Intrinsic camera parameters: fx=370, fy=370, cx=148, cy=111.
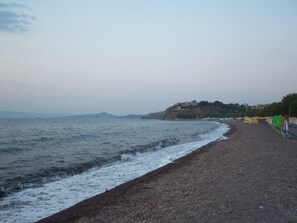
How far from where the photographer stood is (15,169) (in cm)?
1991

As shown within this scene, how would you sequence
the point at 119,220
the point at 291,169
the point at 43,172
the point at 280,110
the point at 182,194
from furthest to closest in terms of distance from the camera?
the point at 280,110 → the point at 43,172 → the point at 291,169 → the point at 182,194 → the point at 119,220

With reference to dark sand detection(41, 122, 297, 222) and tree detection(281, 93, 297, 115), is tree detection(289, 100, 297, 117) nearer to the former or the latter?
tree detection(281, 93, 297, 115)

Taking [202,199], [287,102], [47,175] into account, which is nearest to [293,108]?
[287,102]

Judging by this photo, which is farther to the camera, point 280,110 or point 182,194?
point 280,110

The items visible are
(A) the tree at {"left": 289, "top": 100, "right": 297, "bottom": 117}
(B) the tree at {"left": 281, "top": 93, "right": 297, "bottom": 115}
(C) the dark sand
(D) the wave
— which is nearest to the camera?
(C) the dark sand

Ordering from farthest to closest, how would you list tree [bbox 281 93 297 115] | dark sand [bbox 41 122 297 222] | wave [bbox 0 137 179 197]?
tree [bbox 281 93 297 115] → wave [bbox 0 137 179 197] → dark sand [bbox 41 122 297 222]

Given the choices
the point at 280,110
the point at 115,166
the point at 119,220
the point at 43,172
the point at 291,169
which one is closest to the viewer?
the point at 119,220

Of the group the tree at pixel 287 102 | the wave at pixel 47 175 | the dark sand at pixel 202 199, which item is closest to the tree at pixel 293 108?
the tree at pixel 287 102

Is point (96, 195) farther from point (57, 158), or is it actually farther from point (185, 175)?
point (57, 158)

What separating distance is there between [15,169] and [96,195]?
27.3 ft

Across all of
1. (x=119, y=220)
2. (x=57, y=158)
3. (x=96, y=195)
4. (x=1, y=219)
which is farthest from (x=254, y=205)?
(x=57, y=158)

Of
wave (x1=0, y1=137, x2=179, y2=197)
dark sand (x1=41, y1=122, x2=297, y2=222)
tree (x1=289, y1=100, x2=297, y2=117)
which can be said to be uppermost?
tree (x1=289, y1=100, x2=297, y2=117)

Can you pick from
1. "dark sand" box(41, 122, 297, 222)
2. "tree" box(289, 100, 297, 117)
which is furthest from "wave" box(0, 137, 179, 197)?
"tree" box(289, 100, 297, 117)

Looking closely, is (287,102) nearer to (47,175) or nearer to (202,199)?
(47,175)
